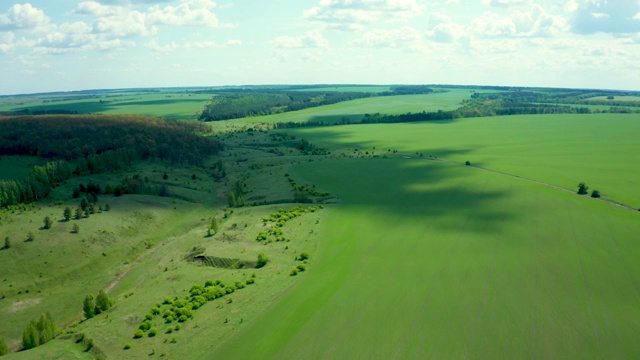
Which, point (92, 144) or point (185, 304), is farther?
point (92, 144)

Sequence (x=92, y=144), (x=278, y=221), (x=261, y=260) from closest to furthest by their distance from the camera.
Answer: (x=261, y=260), (x=278, y=221), (x=92, y=144)

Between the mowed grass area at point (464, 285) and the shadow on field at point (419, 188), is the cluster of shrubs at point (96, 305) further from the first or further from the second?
the shadow on field at point (419, 188)

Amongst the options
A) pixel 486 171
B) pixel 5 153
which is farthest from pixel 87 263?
pixel 486 171

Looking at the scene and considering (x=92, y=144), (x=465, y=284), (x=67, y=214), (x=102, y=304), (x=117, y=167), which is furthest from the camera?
(x=92, y=144)

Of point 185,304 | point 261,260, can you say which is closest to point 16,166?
point 261,260

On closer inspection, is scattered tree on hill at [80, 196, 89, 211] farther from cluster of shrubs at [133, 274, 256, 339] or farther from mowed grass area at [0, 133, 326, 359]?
cluster of shrubs at [133, 274, 256, 339]

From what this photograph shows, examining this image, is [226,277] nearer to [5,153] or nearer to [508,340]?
[508,340]

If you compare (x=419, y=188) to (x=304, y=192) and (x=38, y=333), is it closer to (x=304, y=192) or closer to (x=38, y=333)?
(x=304, y=192)
